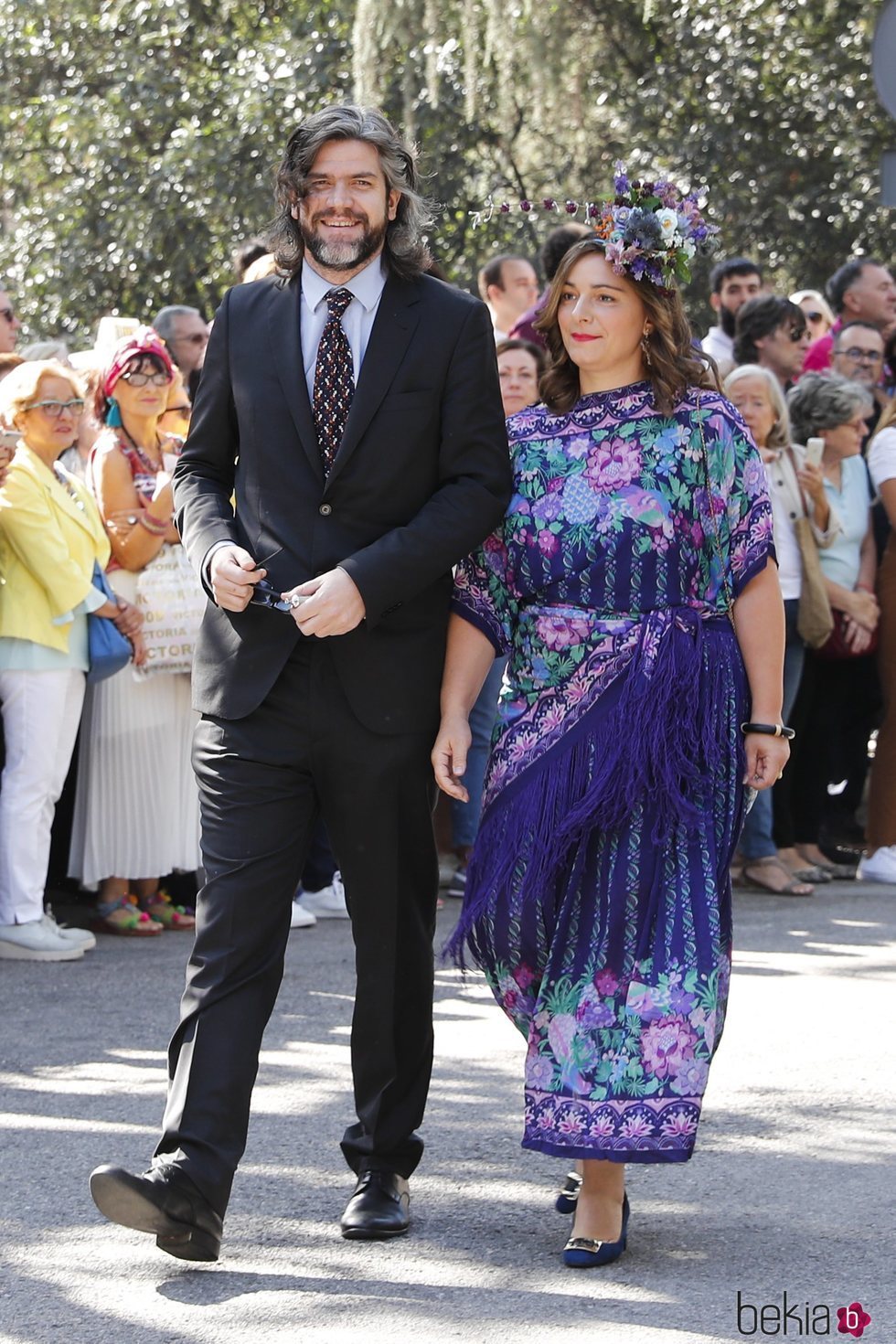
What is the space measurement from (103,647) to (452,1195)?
3318 millimetres

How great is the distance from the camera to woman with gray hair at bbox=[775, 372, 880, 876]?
9016mm

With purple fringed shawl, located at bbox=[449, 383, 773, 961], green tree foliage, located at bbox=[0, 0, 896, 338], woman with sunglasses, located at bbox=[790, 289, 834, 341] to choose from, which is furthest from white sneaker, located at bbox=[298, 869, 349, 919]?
green tree foliage, located at bbox=[0, 0, 896, 338]

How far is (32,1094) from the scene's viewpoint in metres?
5.31

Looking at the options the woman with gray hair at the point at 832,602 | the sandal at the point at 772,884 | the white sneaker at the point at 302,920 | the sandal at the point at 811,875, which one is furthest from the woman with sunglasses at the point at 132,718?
the woman with gray hair at the point at 832,602

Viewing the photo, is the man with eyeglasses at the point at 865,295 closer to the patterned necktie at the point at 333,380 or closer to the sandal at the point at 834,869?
the sandal at the point at 834,869

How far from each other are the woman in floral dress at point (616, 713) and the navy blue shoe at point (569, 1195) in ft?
0.88

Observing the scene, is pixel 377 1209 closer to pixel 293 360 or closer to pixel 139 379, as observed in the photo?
pixel 293 360

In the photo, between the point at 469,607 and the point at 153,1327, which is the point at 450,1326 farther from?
the point at 469,607

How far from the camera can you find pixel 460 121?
55.2ft

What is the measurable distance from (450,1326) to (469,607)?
4.93ft

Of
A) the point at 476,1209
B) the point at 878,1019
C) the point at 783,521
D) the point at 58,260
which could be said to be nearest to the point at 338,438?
the point at 476,1209

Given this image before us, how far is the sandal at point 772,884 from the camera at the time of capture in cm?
859

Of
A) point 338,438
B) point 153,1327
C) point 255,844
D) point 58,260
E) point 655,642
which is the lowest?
point 153,1327

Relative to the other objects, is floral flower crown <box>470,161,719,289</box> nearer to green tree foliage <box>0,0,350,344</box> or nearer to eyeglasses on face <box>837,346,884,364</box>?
eyeglasses on face <box>837,346,884,364</box>
